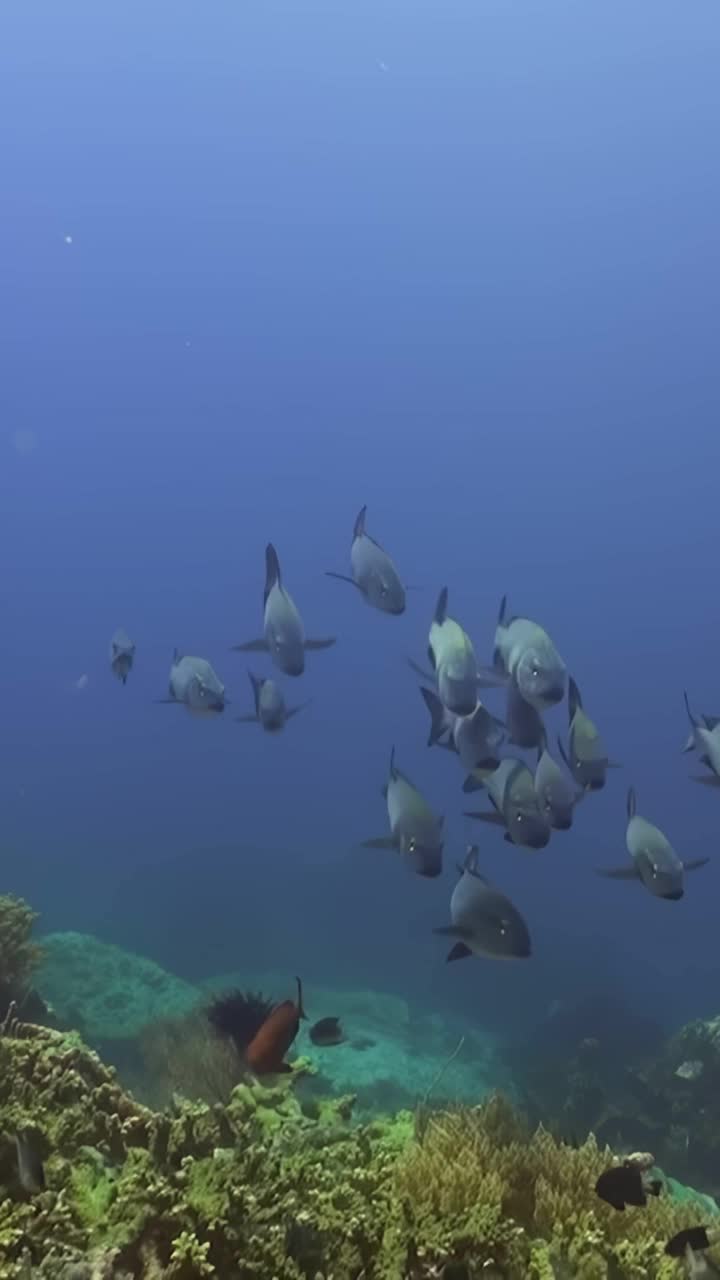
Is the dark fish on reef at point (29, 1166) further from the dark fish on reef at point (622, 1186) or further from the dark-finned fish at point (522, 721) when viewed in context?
the dark-finned fish at point (522, 721)

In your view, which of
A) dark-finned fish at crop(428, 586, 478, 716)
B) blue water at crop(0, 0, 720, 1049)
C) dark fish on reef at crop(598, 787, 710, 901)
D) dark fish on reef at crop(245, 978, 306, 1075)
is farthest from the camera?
blue water at crop(0, 0, 720, 1049)

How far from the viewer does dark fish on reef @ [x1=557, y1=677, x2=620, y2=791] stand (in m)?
6.09

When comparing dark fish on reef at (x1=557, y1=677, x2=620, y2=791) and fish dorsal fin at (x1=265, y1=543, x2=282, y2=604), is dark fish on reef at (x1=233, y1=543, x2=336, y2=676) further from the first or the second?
dark fish on reef at (x1=557, y1=677, x2=620, y2=791)

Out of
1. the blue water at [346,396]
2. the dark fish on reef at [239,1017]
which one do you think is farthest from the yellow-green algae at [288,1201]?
the blue water at [346,396]

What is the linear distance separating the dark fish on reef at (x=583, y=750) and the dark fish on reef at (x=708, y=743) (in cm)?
62

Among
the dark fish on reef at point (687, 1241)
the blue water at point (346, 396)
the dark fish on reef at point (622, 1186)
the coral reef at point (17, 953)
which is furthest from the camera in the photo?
the blue water at point (346, 396)

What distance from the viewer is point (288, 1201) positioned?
3.57 metres

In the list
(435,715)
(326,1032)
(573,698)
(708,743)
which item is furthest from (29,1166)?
(708,743)

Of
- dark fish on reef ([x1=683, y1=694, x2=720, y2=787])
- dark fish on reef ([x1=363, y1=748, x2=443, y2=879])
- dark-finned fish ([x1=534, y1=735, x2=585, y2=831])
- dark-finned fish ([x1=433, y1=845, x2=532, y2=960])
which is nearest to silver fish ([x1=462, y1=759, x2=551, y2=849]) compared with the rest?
dark-finned fish ([x1=534, y1=735, x2=585, y2=831])

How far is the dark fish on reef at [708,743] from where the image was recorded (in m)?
6.18

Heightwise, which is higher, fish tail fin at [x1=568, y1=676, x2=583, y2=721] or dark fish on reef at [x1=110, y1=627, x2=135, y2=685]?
fish tail fin at [x1=568, y1=676, x2=583, y2=721]

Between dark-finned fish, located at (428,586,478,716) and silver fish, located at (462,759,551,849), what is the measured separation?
0.46m

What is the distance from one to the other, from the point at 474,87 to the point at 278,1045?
246ft

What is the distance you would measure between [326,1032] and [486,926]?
2052 millimetres
